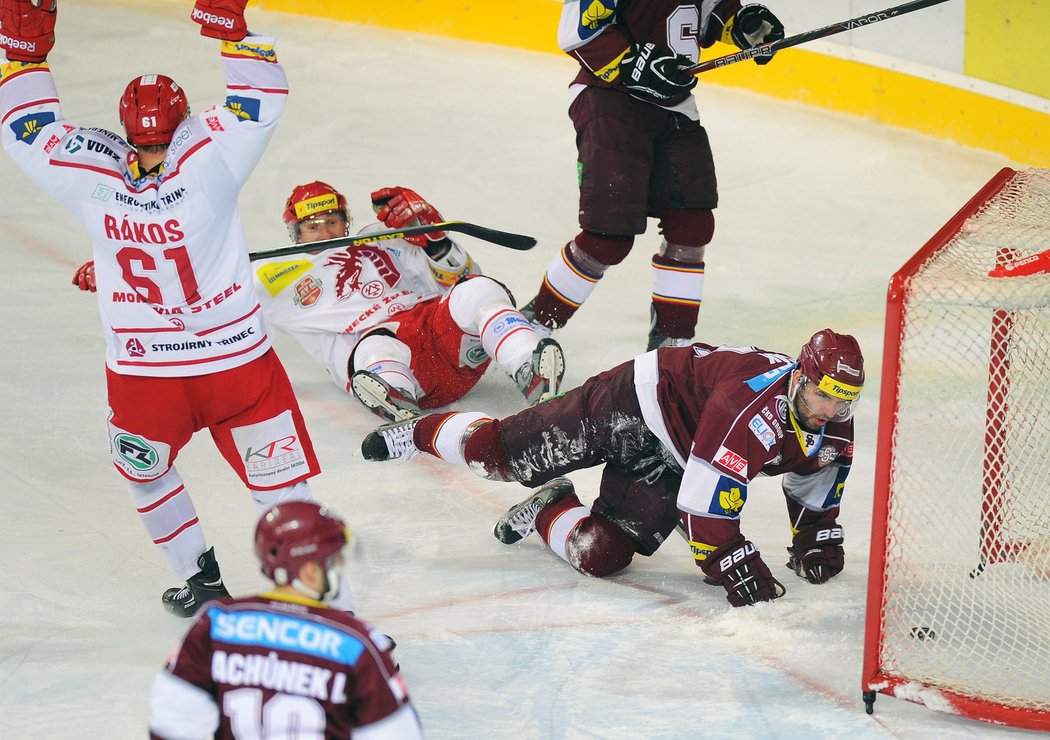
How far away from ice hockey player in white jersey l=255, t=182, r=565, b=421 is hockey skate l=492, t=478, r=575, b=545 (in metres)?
0.59

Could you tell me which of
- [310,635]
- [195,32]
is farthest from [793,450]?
[195,32]

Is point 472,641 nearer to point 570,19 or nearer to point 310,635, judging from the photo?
point 310,635

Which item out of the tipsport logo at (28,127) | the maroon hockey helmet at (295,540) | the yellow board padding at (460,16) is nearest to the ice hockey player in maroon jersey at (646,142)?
the tipsport logo at (28,127)

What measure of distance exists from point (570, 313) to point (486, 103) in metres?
2.68

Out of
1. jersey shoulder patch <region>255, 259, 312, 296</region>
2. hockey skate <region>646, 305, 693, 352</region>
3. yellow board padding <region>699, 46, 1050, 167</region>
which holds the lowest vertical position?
hockey skate <region>646, 305, 693, 352</region>

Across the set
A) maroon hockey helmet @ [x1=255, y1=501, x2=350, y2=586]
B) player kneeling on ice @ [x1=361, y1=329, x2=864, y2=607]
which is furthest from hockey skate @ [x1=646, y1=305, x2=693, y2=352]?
maroon hockey helmet @ [x1=255, y1=501, x2=350, y2=586]

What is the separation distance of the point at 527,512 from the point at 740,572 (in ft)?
2.14

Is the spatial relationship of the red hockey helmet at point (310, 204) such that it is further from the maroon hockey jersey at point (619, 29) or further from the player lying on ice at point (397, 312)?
the maroon hockey jersey at point (619, 29)

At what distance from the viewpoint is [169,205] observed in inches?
120

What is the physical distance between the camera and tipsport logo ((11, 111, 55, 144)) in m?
3.09

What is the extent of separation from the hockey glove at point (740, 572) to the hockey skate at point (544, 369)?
1.10m

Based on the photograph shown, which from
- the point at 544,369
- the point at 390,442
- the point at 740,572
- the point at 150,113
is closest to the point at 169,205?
the point at 150,113

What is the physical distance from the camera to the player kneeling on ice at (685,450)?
327 centimetres

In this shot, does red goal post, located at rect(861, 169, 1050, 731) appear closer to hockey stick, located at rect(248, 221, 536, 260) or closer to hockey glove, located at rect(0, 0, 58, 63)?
hockey stick, located at rect(248, 221, 536, 260)
